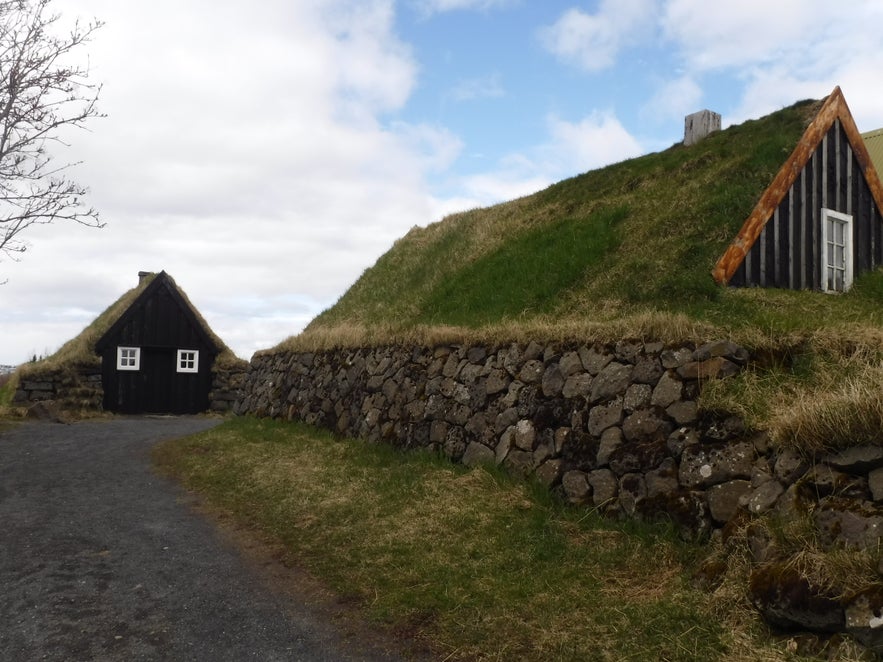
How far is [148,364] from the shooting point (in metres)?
28.2

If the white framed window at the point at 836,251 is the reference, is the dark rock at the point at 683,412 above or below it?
below

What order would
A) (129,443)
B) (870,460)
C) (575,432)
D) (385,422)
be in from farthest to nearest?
(129,443) → (385,422) → (575,432) → (870,460)

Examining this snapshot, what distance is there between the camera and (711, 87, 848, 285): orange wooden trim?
11.4m

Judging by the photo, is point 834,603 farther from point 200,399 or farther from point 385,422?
point 200,399

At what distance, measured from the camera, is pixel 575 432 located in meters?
9.03

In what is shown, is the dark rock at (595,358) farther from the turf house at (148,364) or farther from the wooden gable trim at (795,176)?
the turf house at (148,364)

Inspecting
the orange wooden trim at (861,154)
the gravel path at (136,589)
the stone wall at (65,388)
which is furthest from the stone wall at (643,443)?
the stone wall at (65,388)

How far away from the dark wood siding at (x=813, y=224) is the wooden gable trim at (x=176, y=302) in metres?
23.5

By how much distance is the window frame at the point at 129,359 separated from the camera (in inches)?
1092

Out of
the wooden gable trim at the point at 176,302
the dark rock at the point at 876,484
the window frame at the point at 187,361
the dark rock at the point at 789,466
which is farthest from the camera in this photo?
the window frame at the point at 187,361

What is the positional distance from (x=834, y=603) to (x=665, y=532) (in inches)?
92.0

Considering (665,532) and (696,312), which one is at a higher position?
(696,312)

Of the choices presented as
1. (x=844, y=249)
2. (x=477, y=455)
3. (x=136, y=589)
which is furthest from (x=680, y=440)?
(x=844, y=249)

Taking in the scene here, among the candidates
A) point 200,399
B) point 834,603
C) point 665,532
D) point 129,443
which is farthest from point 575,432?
point 200,399
